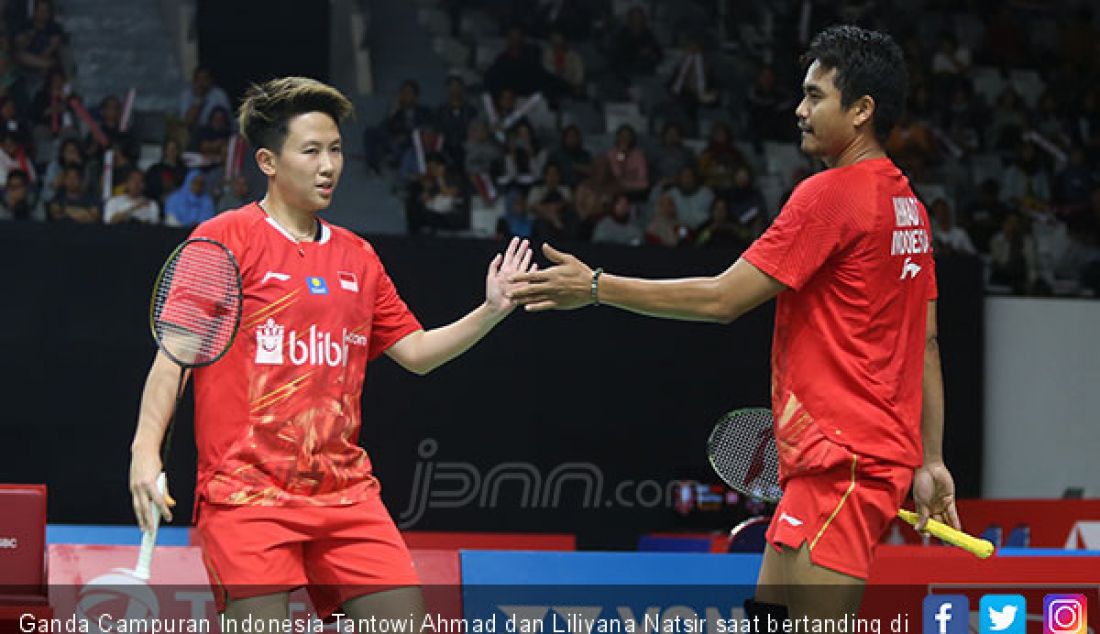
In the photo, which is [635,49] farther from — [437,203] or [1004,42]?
[1004,42]

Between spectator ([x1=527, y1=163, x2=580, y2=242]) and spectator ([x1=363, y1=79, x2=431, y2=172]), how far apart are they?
0.99 metres

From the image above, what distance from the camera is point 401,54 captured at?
1311cm

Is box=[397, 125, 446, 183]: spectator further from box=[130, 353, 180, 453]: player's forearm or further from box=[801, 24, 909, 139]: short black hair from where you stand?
box=[801, 24, 909, 139]: short black hair

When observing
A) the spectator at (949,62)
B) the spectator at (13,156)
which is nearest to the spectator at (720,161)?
the spectator at (949,62)

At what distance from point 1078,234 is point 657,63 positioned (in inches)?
141

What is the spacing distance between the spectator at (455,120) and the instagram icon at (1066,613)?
683cm

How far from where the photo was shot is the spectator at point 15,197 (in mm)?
10367

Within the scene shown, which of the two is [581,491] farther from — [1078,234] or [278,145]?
[278,145]

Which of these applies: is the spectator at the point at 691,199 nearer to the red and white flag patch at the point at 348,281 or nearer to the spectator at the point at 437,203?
the spectator at the point at 437,203

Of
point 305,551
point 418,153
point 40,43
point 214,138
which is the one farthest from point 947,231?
point 305,551

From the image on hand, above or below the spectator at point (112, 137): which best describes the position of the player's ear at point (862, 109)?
below

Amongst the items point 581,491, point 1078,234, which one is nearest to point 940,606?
point 581,491

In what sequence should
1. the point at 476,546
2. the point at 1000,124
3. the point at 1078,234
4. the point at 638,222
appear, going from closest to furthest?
the point at 476,546 < the point at 638,222 < the point at 1078,234 < the point at 1000,124

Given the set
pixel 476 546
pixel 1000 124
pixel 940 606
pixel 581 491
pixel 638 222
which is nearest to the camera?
pixel 940 606
